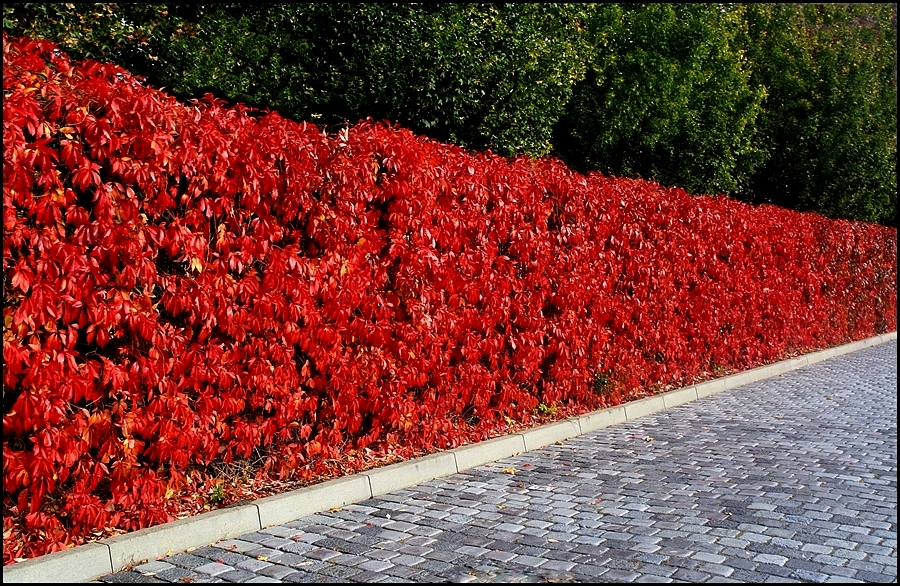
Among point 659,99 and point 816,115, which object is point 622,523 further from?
point 816,115

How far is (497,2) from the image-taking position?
41.0ft

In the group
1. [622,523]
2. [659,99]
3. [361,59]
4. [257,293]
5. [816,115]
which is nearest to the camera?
[622,523]

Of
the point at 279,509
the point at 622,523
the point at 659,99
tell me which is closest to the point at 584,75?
the point at 659,99

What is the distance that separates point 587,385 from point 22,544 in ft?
22.0

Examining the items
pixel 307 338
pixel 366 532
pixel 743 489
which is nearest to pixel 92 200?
pixel 307 338

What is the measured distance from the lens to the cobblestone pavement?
4.77 meters

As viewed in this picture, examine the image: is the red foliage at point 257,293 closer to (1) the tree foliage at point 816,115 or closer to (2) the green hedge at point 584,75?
(2) the green hedge at point 584,75

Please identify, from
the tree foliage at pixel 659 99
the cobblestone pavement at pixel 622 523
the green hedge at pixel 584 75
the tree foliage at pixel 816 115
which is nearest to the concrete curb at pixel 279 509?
the cobblestone pavement at pixel 622 523

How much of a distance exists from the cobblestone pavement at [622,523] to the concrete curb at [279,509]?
0.33 feet

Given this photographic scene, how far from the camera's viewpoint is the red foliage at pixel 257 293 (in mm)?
4723

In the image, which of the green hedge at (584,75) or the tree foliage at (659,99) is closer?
the green hedge at (584,75)

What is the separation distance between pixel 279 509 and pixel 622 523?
7.84ft

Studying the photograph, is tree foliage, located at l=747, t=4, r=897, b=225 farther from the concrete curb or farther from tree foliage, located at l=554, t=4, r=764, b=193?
the concrete curb

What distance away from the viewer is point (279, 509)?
5.82 metres
